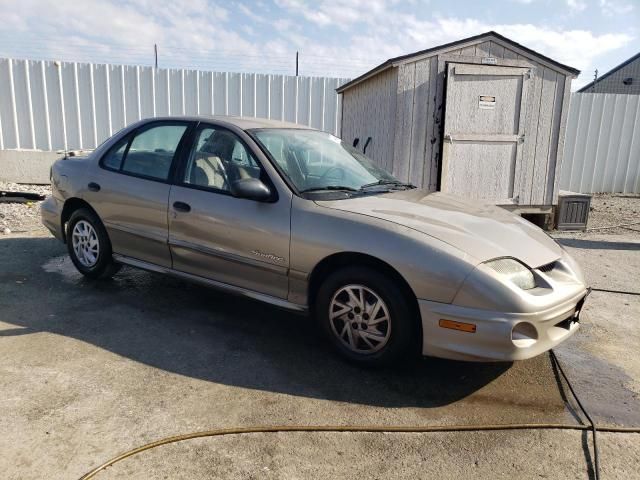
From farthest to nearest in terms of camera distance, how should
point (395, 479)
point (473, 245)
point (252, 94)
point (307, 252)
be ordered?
point (252, 94) < point (307, 252) < point (473, 245) < point (395, 479)

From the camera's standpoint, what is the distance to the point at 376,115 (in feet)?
28.0

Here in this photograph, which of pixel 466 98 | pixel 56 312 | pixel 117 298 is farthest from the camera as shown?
pixel 466 98

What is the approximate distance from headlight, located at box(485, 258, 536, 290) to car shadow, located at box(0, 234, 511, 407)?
2.40 feet

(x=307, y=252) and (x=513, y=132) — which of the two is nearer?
(x=307, y=252)

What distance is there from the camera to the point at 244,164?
3.77 metres

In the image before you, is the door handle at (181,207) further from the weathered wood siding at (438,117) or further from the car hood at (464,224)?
the weathered wood siding at (438,117)

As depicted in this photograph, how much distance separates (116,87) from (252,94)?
3.07 metres

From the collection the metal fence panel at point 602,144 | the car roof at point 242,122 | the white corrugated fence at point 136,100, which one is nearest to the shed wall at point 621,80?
the metal fence panel at point 602,144

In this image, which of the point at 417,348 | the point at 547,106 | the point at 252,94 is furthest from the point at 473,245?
the point at 252,94

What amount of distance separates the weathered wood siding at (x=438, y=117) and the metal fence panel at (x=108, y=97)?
4.13 m

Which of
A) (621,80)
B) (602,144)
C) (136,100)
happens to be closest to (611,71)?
(621,80)

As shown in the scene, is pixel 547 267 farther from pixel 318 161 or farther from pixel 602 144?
pixel 602 144

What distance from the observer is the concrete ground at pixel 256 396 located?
2375 mm

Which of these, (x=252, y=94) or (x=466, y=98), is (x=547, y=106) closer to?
(x=466, y=98)
